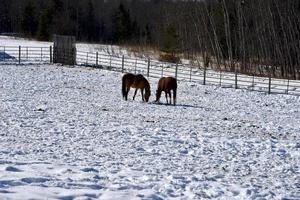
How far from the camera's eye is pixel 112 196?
563 centimetres

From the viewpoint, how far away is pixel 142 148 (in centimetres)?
893

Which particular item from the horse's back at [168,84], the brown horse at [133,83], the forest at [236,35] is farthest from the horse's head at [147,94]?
the forest at [236,35]

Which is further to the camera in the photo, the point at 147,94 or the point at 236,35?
the point at 236,35

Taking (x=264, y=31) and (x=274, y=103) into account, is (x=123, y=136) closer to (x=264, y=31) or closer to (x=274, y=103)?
(x=274, y=103)

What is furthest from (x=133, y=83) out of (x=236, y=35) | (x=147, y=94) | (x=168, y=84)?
(x=236, y=35)

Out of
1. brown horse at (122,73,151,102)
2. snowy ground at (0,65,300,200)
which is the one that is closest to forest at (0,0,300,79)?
snowy ground at (0,65,300,200)

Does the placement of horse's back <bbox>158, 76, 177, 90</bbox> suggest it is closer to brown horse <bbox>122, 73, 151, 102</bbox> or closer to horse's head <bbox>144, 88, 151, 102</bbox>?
horse's head <bbox>144, 88, 151, 102</bbox>

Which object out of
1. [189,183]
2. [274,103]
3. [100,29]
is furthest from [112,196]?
[100,29]

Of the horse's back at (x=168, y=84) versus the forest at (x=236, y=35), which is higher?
A: the forest at (x=236, y=35)

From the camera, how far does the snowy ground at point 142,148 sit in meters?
6.12

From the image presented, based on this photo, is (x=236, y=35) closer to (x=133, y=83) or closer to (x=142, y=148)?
(x=133, y=83)

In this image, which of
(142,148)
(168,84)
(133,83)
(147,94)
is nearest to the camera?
(142,148)

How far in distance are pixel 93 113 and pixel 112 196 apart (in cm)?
801

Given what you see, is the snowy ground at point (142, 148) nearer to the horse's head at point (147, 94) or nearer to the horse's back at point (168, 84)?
the horse's head at point (147, 94)
